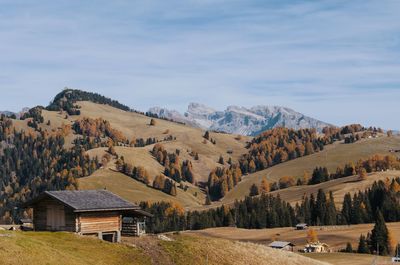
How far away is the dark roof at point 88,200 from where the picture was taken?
64.7 m

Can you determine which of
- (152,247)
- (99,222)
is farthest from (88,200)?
(152,247)

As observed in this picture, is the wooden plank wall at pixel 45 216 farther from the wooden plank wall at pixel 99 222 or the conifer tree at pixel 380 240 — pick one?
the conifer tree at pixel 380 240

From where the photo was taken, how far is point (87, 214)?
65.6 metres

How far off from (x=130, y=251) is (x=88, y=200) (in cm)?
1096

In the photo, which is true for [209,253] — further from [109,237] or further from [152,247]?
[109,237]

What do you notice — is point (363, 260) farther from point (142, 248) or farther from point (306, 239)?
point (306, 239)

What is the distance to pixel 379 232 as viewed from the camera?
166625mm

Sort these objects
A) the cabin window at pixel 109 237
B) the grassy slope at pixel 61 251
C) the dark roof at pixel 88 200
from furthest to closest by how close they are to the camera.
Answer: the cabin window at pixel 109 237 → the dark roof at pixel 88 200 → the grassy slope at pixel 61 251

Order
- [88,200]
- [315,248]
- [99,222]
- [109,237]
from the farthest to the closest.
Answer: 1. [315,248]
2. [109,237]
3. [88,200]
4. [99,222]

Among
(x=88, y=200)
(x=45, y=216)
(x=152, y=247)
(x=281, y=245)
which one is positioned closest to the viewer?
(x=152, y=247)

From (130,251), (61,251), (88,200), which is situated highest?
(88,200)

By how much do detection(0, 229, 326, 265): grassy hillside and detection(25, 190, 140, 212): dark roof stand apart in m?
3.97

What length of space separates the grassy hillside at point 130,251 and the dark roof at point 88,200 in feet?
13.0

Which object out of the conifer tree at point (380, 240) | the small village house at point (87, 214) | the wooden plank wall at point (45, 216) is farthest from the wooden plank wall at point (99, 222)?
the conifer tree at point (380, 240)
